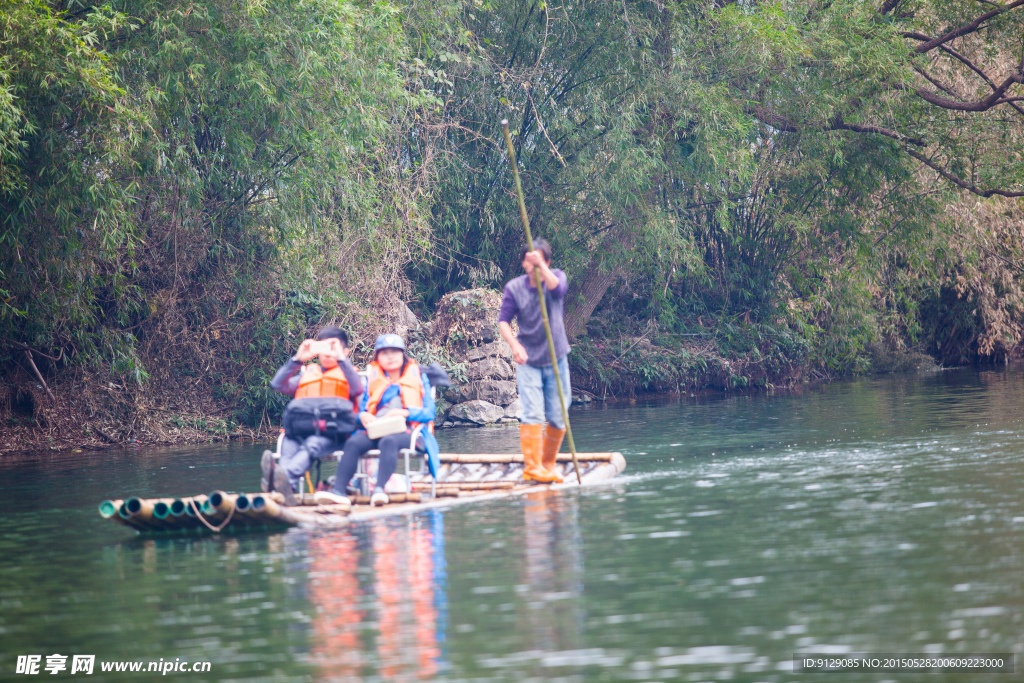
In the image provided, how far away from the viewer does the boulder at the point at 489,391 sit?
69.5 ft

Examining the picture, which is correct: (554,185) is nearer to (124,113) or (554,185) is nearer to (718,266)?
(718,266)

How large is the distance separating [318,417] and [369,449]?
19.4 inches

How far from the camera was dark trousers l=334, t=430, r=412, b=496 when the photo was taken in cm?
906

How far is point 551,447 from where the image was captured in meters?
10.4

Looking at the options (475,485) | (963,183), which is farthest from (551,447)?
(963,183)

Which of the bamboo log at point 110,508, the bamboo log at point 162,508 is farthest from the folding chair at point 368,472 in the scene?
the bamboo log at point 110,508

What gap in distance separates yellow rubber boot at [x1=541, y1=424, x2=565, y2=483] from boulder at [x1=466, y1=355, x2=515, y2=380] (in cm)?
1093

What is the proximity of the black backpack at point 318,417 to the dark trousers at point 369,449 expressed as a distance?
0.18 meters

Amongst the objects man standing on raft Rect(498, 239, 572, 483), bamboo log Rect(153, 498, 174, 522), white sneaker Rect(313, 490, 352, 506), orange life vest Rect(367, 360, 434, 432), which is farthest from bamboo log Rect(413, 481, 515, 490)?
bamboo log Rect(153, 498, 174, 522)

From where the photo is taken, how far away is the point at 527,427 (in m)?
10.2

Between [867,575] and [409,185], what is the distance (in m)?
16.0

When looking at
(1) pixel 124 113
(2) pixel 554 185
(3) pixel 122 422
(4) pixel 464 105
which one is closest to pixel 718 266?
(2) pixel 554 185

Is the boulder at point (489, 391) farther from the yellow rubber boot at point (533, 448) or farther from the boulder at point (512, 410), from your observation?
the yellow rubber boot at point (533, 448)

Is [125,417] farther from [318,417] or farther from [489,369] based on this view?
[318,417]
